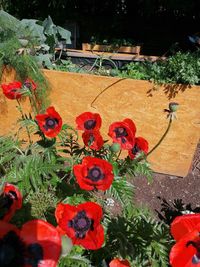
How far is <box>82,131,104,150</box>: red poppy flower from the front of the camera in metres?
1.95

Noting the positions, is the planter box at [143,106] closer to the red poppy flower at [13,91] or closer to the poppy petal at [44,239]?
the red poppy flower at [13,91]

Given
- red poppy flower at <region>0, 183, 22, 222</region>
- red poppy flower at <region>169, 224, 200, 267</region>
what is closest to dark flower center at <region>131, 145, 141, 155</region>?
red poppy flower at <region>0, 183, 22, 222</region>

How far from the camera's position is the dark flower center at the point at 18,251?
34.8 inches

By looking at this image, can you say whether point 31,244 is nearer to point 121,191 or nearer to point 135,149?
point 121,191

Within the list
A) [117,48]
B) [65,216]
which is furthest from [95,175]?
[117,48]

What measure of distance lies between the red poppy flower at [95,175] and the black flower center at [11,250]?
0.70m

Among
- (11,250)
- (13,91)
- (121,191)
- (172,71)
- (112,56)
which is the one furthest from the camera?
(112,56)

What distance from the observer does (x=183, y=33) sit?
8.05 m

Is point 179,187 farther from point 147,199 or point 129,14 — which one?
point 129,14

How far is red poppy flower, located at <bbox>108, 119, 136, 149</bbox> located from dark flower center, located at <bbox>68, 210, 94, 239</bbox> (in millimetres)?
679

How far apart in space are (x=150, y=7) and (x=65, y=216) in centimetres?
762

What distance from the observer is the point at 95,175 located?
1.61m

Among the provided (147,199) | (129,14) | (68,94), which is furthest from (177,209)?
(129,14)

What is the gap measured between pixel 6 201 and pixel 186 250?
26.8 inches
